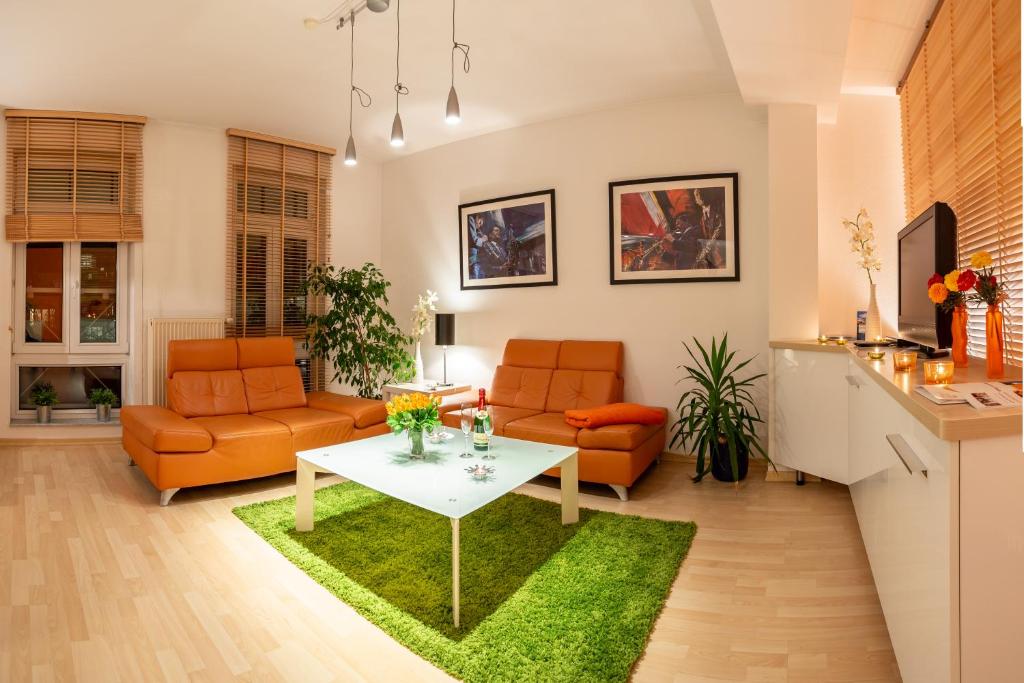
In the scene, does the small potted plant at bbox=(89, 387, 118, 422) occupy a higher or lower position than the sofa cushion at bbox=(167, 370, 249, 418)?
lower

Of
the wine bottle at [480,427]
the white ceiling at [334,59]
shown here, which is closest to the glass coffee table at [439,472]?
the wine bottle at [480,427]

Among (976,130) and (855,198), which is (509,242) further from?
(976,130)

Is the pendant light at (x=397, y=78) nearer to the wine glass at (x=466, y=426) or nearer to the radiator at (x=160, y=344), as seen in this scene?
the wine glass at (x=466, y=426)

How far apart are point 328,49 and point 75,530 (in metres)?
3.14

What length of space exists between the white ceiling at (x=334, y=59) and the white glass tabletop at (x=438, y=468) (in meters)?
2.40

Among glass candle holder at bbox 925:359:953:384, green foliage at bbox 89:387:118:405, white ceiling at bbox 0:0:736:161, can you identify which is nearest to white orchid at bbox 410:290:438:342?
white ceiling at bbox 0:0:736:161

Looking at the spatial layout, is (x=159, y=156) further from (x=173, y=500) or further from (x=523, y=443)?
(x=523, y=443)

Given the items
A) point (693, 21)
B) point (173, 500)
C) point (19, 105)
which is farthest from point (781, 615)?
point (19, 105)

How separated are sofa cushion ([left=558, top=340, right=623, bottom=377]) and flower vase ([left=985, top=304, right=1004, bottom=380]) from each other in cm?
252

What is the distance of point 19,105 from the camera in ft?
14.4

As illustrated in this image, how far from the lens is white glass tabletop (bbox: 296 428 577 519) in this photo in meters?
2.21

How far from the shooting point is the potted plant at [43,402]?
4.75 meters

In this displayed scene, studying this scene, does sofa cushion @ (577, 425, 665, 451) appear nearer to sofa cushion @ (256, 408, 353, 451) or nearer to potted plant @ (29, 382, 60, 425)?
sofa cushion @ (256, 408, 353, 451)

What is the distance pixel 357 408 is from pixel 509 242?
200 cm
